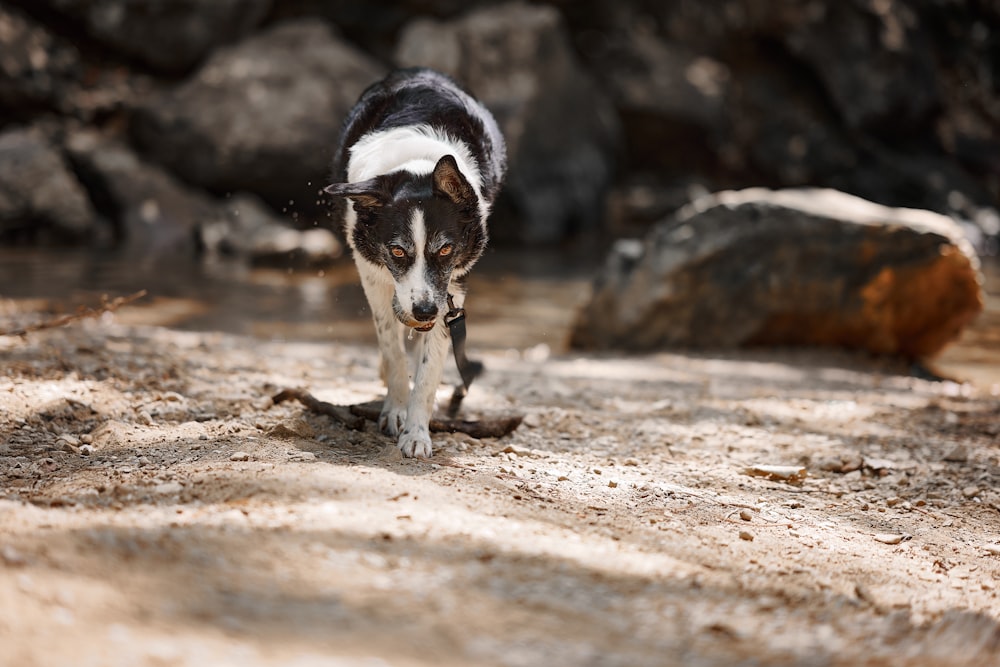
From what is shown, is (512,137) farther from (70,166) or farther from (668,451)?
(668,451)

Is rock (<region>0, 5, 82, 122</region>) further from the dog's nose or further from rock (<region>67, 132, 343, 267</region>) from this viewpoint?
the dog's nose

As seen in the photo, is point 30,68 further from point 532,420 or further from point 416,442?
point 416,442

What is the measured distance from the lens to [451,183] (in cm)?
341

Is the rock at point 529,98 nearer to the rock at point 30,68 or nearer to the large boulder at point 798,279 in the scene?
the rock at point 30,68

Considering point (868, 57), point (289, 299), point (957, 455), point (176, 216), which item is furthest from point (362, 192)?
point (868, 57)

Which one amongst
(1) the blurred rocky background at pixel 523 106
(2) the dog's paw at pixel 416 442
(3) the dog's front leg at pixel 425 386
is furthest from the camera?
(1) the blurred rocky background at pixel 523 106

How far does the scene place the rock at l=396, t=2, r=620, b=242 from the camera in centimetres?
1552

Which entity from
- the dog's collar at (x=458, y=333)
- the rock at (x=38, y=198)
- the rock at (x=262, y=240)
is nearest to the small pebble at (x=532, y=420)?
the dog's collar at (x=458, y=333)

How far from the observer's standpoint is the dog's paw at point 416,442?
354cm

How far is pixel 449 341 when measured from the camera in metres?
3.95

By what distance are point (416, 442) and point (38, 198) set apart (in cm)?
1071

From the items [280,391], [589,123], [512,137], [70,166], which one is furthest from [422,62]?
[280,391]

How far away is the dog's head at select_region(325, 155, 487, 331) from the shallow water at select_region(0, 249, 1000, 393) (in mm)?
3631

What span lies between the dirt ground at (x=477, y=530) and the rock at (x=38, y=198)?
8.40 meters
